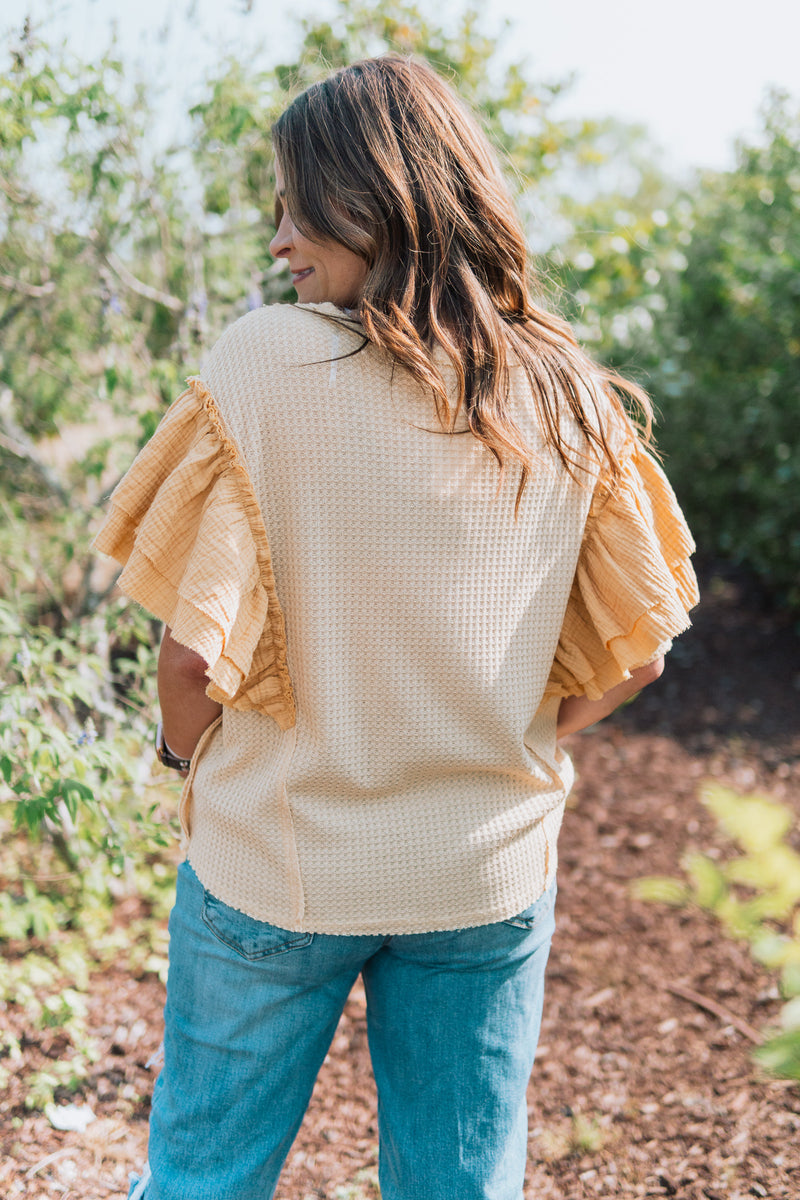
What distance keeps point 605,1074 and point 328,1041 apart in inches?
54.7

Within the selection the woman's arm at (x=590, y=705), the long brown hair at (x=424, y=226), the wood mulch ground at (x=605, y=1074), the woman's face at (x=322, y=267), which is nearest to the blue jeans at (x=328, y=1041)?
the woman's arm at (x=590, y=705)

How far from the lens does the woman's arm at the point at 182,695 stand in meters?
1.18

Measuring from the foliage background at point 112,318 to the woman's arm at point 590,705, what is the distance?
0.58 metres

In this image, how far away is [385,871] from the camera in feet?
3.94

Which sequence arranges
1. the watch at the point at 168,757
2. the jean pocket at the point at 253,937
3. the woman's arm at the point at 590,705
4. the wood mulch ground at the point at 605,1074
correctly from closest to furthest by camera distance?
the jean pocket at the point at 253,937 < the watch at the point at 168,757 < the woman's arm at the point at 590,705 < the wood mulch ground at the point at 605,1074

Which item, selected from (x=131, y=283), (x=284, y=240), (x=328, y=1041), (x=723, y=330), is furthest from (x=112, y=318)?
(x=723, y=330)

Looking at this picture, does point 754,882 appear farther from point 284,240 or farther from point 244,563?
point 284,240

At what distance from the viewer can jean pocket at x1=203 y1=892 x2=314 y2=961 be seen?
4.00ft

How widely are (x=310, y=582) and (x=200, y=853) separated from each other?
40 centimetres

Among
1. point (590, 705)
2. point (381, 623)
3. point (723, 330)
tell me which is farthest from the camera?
point (723, 330)

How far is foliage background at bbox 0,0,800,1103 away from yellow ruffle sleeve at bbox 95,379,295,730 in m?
0.71

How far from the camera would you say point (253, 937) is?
4.00 ft

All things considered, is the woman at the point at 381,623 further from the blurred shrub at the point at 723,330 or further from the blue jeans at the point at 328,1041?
the blurred shrub at the point at 723,330

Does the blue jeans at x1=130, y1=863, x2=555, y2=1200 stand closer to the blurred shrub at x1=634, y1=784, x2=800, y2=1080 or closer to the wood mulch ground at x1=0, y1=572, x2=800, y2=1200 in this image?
the blurred shrub at x1=634, y1=784, x2=800, y2=1080
